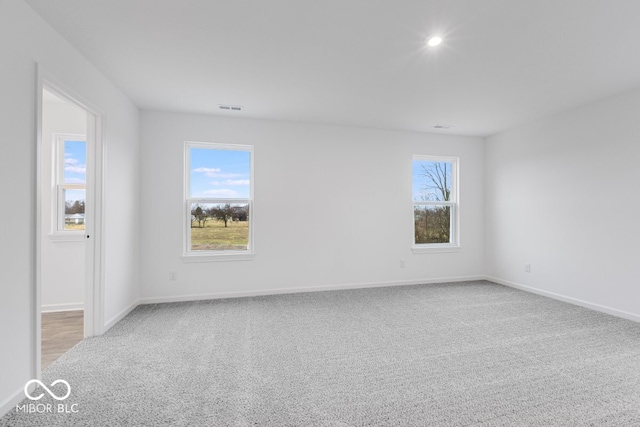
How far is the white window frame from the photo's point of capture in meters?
3.66

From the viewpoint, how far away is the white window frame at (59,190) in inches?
144

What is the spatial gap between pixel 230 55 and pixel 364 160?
269cm

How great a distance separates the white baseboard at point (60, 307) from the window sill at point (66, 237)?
31.1 inches

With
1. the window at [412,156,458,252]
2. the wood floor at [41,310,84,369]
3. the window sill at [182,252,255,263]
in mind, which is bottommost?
the wood floor at [41,310,84,369]

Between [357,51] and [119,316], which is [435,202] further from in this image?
[119,316]

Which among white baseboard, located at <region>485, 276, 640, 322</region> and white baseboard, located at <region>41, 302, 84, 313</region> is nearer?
white baseboard, located at <region>485, 276, 640, 322</region>

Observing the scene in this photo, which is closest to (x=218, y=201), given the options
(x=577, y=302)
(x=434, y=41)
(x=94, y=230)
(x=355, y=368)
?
(x=94, y=230)

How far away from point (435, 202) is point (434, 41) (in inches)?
128

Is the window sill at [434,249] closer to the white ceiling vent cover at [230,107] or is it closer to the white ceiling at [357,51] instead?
the white ceiling at [357,51]

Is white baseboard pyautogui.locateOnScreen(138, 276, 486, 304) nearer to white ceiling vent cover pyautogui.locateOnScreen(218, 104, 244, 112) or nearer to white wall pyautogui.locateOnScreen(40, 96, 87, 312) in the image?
white wall pyautogui.locateOnScreen(40, 96, 87, 312)

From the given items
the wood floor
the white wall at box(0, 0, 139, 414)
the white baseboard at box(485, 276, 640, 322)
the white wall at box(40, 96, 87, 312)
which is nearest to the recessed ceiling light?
the white wall at box(0, 0, 139, 414)

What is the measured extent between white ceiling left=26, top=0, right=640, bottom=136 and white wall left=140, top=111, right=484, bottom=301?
0.57 meters

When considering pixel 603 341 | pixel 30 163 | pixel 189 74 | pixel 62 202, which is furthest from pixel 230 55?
pixel 603 341

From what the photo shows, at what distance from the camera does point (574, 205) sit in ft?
12.7
